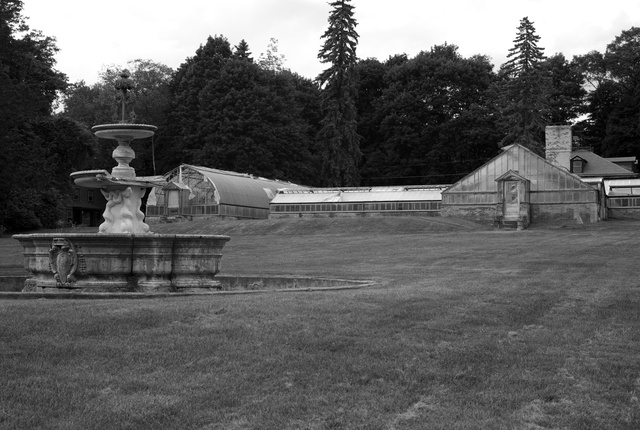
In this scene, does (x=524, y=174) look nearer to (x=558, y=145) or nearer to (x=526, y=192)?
(x=526, y=192)

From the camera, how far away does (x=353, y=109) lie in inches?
2849

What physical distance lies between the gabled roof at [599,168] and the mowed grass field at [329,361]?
53926mm

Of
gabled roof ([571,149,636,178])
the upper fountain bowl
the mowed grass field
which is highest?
gabled roof ([571,149,636,178])

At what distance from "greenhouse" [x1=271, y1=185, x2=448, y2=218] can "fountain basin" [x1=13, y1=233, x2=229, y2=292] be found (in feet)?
136

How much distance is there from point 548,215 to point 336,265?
28.2 meters

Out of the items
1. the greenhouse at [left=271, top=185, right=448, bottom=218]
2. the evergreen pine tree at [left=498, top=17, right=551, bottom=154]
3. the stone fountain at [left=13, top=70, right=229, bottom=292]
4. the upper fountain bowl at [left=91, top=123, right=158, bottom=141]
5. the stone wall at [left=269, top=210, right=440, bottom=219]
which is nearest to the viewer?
the stone fountain at [left=13, top=70, right=229, bottom=292]

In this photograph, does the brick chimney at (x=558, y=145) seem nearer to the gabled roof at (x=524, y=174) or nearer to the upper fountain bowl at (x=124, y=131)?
the gabled roof at (x=524, y=174)

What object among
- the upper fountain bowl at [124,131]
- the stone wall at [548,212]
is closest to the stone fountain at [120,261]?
the upper fountain bowl at [124,131]

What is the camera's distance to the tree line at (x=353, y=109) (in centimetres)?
6862

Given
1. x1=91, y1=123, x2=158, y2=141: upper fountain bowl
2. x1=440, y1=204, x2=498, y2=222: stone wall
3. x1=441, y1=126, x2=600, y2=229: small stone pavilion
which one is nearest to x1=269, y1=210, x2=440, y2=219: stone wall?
x1=440, y1=204, x2=498, y2=222: stone wall

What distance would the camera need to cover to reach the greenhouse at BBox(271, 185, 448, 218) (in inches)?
2272

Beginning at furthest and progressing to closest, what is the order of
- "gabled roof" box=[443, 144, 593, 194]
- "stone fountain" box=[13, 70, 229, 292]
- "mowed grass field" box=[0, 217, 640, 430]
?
"gabled roof" box=[443, 144, 593, 194]
"stone fountain" box=[13, 70, 229, 292]
"mowed grass field" box=[0, 217, 640, 430]

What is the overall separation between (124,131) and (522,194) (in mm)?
37662

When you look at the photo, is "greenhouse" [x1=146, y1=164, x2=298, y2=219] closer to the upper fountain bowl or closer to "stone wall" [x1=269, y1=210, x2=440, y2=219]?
"stone wall" [x1=269, y1=210, x2=440, y2=219]
